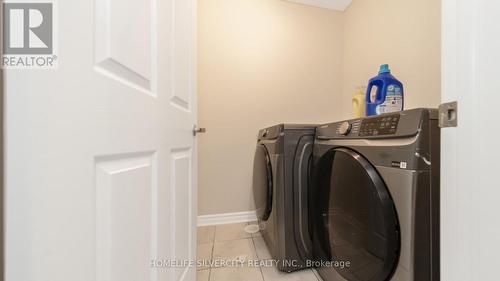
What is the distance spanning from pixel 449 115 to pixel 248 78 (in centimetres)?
169

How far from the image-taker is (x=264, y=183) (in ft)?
4.76

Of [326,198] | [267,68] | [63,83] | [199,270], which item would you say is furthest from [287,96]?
[63,83]

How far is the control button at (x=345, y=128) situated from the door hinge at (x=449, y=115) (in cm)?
39

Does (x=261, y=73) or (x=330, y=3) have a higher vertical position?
Answer: (x=330, y=3)

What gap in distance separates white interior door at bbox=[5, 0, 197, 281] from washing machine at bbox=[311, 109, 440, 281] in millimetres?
729

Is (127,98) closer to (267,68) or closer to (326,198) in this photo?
(326,198)

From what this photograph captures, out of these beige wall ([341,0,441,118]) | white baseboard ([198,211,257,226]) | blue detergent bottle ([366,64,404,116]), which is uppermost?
beige wall ([341,0,441,118])

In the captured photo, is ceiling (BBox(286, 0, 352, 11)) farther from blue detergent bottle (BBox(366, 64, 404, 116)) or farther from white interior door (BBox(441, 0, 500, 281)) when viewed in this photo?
white interior door (BBox(441, 0, 500, 281))

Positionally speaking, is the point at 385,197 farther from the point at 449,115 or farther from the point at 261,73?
the point at 261,73

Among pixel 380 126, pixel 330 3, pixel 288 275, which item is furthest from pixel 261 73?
pixel 288 275

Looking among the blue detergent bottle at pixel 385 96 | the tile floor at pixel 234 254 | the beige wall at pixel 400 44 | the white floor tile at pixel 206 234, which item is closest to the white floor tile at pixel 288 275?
the tile floor at pixel 234 254

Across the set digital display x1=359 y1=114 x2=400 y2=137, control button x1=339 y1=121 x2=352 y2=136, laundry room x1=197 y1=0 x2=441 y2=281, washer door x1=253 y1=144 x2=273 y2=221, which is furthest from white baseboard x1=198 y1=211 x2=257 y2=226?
digital display x1=359 y1=114 x2=400 y2=137

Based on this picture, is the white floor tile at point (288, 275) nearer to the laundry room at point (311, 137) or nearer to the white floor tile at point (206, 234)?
the laundry room at point (311, 137)

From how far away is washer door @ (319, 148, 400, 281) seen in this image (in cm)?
66
